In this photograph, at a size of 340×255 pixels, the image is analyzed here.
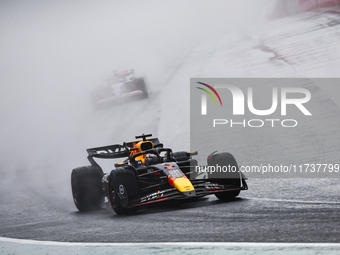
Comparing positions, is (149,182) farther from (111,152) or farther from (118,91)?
(118,91)

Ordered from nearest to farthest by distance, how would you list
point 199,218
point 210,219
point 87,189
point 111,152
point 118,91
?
1. point 210,219
2. point 199,218
3. point 87,189
4. point 111,152
5. point 118,91

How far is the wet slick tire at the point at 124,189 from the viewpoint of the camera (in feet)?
27.0

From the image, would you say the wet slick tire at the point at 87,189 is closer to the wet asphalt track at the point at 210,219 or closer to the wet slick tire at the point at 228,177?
the wet asphalt track at the point at 210,219

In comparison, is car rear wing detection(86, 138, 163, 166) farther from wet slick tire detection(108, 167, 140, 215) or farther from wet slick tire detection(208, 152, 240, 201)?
wet slick tire detection(108, 167, 140, 215)

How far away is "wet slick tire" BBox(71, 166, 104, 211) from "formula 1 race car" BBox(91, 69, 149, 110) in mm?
14332

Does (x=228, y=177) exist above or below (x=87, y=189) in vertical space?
above

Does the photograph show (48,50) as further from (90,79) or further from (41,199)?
(41,199)

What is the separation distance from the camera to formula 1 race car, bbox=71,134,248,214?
8.18m

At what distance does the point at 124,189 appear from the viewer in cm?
823

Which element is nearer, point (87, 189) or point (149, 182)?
point (149, 182)

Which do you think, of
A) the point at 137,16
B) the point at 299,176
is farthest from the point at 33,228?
the point at 137,16

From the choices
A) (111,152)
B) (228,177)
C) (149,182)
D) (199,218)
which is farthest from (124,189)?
(111,152)

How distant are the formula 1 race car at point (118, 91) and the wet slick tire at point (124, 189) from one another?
52.5 ft

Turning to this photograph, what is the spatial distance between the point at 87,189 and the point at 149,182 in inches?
67.5
